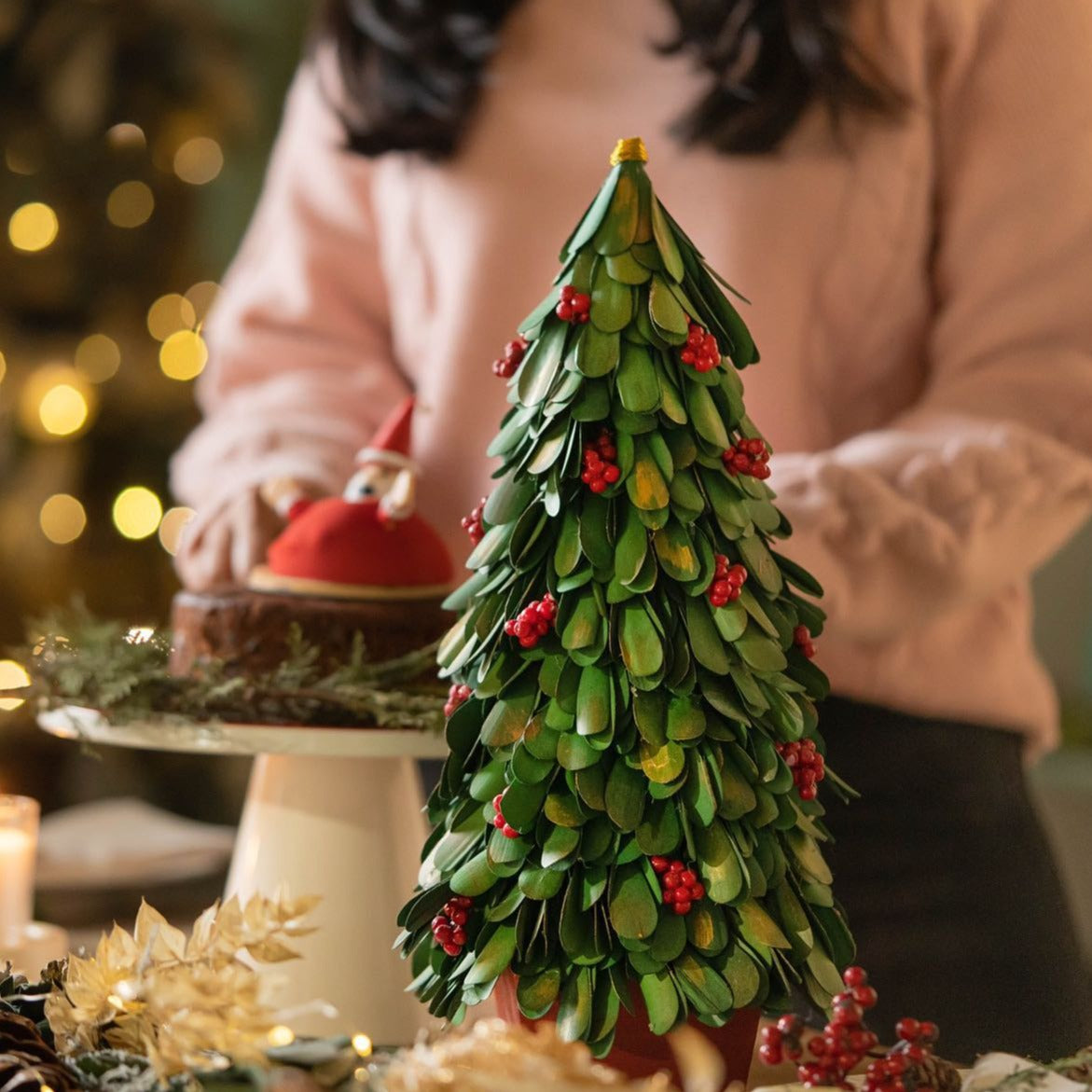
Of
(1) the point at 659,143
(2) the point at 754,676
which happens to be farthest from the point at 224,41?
(2) the point at 754,676

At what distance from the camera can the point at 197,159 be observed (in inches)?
79.7

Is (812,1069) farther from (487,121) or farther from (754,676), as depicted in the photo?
(487,121)

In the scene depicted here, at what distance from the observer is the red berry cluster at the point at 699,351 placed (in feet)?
1.88

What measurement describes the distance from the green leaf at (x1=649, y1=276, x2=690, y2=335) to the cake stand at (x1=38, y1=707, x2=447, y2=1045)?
302 mm

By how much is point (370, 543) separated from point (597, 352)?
0.31 meters

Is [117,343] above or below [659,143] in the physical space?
below

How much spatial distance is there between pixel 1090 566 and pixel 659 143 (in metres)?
0.87

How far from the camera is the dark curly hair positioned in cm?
86

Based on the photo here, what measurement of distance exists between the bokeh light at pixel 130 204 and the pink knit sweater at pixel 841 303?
0.99 meters

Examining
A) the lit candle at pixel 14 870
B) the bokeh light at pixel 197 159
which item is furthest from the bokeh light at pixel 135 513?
the lit candle at pixel 14 870

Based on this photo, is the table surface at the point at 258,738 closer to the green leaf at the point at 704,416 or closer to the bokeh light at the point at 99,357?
the green leaf at the point at 704,416

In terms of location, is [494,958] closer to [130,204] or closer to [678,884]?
[678,884]

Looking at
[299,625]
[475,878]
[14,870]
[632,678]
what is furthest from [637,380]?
[14,870]

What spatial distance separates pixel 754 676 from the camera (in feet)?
1.93
